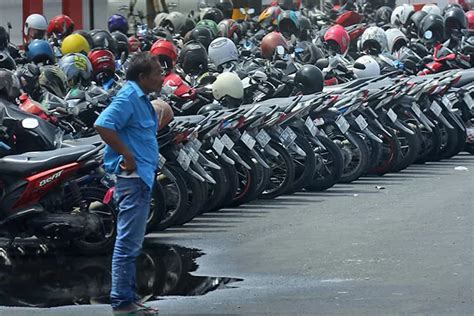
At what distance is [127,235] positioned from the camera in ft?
29.8

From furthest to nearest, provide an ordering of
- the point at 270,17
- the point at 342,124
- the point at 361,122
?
the point at 270,17 < the point at 361,122 < the point at 342,124

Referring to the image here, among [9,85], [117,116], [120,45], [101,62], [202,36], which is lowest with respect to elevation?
[120,45]

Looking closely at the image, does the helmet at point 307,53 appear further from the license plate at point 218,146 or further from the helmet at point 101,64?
the license plate at point 218,146

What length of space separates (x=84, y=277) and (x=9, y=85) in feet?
7.44

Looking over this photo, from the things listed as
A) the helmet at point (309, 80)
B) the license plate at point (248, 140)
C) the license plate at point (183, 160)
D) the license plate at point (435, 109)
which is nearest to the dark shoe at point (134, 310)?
the license plate at point (183, 160)

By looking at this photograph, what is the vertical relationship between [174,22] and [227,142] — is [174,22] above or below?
above

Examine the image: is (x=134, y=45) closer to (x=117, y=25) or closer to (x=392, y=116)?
(x=117, y=25)

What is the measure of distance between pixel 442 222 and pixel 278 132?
2.39 metres

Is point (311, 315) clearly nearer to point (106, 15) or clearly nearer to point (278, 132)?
point (278, 132)

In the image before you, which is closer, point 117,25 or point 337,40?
point 337,40

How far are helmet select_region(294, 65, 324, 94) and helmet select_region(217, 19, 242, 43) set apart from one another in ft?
31.1

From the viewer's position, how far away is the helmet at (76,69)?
1644 cm

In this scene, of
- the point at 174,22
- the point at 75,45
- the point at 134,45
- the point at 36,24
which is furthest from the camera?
the point at 174,22

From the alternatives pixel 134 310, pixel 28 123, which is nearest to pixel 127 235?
pixel 134 310
